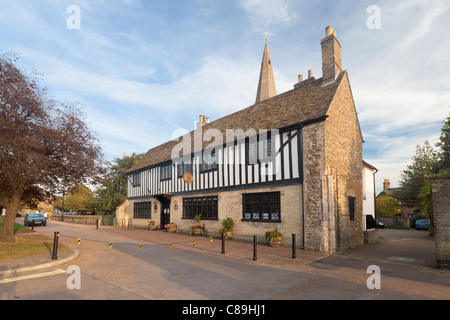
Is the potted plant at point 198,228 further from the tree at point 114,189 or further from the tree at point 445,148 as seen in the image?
the tree at point 114,189

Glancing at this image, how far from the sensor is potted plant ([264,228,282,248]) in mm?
13359

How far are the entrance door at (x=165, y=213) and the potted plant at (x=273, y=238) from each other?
466 inches

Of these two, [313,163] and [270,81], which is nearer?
[313,163]

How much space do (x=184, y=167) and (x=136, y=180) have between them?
9876 millimetres

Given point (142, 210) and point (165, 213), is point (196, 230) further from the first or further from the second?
point (142, 210)

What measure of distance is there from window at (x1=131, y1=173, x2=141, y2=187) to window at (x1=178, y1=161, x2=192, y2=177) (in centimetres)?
827

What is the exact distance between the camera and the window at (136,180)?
28122 millimetres

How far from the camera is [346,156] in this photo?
15.1 m

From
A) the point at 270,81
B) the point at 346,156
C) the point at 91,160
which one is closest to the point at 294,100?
the point at 346,156

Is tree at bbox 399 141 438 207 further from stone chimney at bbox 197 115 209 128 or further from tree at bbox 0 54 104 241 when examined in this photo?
tree at bbox 0 54 104 241

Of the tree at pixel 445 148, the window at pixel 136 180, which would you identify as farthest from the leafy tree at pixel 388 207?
the window at pixel 136 180
